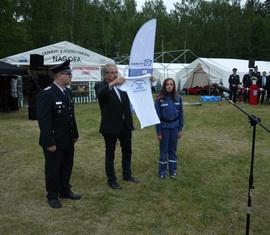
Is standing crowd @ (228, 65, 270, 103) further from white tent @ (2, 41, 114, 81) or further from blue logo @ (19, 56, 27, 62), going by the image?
blue logo @ (19, 56, 27, 62)

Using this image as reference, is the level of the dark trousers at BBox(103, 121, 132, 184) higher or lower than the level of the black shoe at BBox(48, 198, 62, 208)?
higher

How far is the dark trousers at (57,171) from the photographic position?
11.7 ft

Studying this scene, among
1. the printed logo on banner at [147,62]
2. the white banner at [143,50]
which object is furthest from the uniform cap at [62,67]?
the printed logo on banner at [147,62]

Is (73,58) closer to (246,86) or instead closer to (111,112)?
(246,86)

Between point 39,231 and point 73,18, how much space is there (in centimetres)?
2673

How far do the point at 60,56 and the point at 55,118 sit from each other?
1210 centimetres

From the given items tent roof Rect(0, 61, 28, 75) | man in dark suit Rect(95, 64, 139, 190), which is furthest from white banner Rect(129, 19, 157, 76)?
tent roof Rect(0, 61, 28, 75)

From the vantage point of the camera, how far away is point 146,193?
13.6 feet

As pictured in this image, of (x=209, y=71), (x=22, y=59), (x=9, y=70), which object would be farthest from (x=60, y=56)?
(x=209, y=71)

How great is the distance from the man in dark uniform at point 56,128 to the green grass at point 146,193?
0.42 metres

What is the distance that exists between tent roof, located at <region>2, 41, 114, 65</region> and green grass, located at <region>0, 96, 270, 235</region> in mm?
7828

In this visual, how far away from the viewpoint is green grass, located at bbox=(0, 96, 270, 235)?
328 centimetres

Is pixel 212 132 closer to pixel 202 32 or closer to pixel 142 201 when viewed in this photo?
pixel 142 201

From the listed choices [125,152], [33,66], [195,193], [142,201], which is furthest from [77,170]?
[33,66]
